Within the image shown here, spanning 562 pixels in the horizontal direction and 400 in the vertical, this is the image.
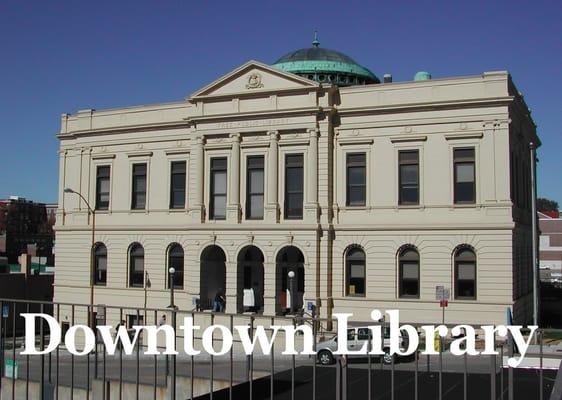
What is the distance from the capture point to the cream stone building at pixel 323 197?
33125 millimetres

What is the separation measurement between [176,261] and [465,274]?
1577cm

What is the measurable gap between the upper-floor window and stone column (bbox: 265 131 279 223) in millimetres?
6157

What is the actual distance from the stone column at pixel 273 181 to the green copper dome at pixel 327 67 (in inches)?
380

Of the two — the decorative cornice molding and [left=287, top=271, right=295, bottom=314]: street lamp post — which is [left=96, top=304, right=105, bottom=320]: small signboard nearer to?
[left=287, top=271, right=295, bottom=314]: street lamp post

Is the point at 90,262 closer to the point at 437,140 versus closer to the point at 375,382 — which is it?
the point at 437,140

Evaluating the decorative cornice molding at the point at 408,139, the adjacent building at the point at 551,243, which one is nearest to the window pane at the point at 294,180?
the decorative cornice molding at the point at 408,139

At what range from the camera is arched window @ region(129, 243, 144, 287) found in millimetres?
40594

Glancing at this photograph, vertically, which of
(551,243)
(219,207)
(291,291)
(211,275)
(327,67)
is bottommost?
(291,291)

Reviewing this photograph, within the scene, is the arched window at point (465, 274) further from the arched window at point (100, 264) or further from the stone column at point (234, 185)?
the arched window at point (100, 264)

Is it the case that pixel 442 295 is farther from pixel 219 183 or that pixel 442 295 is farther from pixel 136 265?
pixel 136 265

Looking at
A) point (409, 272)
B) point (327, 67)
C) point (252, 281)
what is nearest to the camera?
point (409, 272)

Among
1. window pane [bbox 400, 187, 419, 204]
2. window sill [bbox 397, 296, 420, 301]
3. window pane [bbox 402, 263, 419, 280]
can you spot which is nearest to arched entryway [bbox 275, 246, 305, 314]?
window sill [bbox 397, 296, 420, 301]

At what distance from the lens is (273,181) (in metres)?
36.2

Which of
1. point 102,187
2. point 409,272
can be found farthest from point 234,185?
point 409,272
